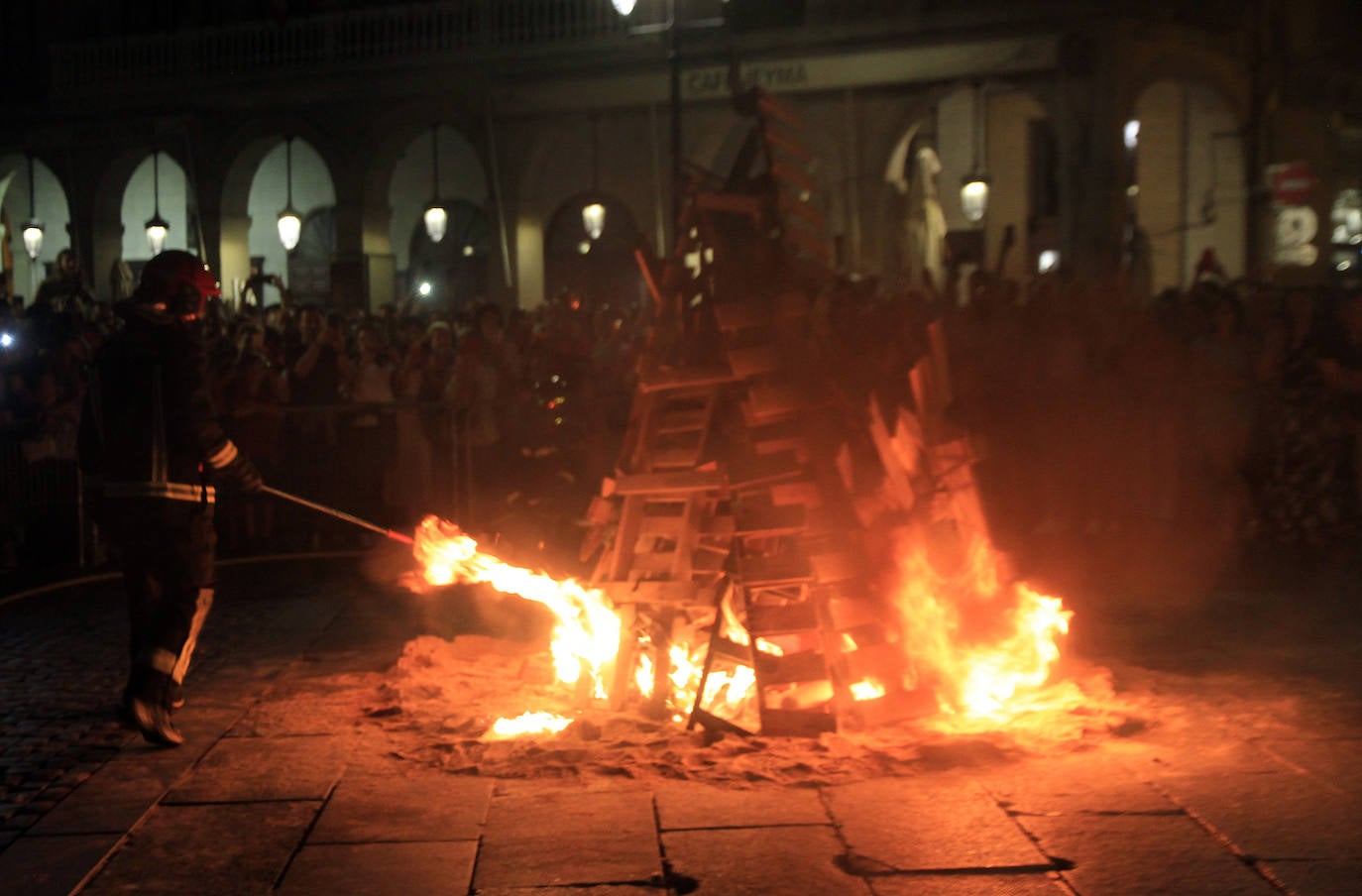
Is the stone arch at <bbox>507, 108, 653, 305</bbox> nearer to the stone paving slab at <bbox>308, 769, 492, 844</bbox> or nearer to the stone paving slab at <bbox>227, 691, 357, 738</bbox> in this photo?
the stone paving slab at <bbox>227, 691, 357, 738</bbox>

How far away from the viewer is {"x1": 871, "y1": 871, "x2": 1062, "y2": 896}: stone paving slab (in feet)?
14.5

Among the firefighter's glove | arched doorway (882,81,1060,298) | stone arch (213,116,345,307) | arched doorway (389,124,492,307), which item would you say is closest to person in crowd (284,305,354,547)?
the firefighter's glove

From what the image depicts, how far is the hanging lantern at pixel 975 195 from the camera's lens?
20.1m

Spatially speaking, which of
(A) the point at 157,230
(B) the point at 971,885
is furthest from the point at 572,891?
(A) the point at 157,230

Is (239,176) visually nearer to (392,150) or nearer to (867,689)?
(392,150)

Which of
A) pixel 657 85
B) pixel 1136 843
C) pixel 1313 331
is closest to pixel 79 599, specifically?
pixel 1136 843

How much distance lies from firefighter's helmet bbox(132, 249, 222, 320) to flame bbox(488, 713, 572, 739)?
92.3 inches

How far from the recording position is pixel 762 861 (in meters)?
4.71

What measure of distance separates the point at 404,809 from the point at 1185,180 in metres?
20.2

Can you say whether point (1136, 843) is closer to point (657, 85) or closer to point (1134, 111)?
point (1134, 111)

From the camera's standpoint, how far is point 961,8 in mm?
21281

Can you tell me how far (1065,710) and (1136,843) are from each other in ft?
5.63

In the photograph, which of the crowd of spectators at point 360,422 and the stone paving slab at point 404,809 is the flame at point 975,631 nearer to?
the stone paving slab at point 404,809

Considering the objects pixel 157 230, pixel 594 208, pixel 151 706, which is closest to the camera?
pixel 151 706
